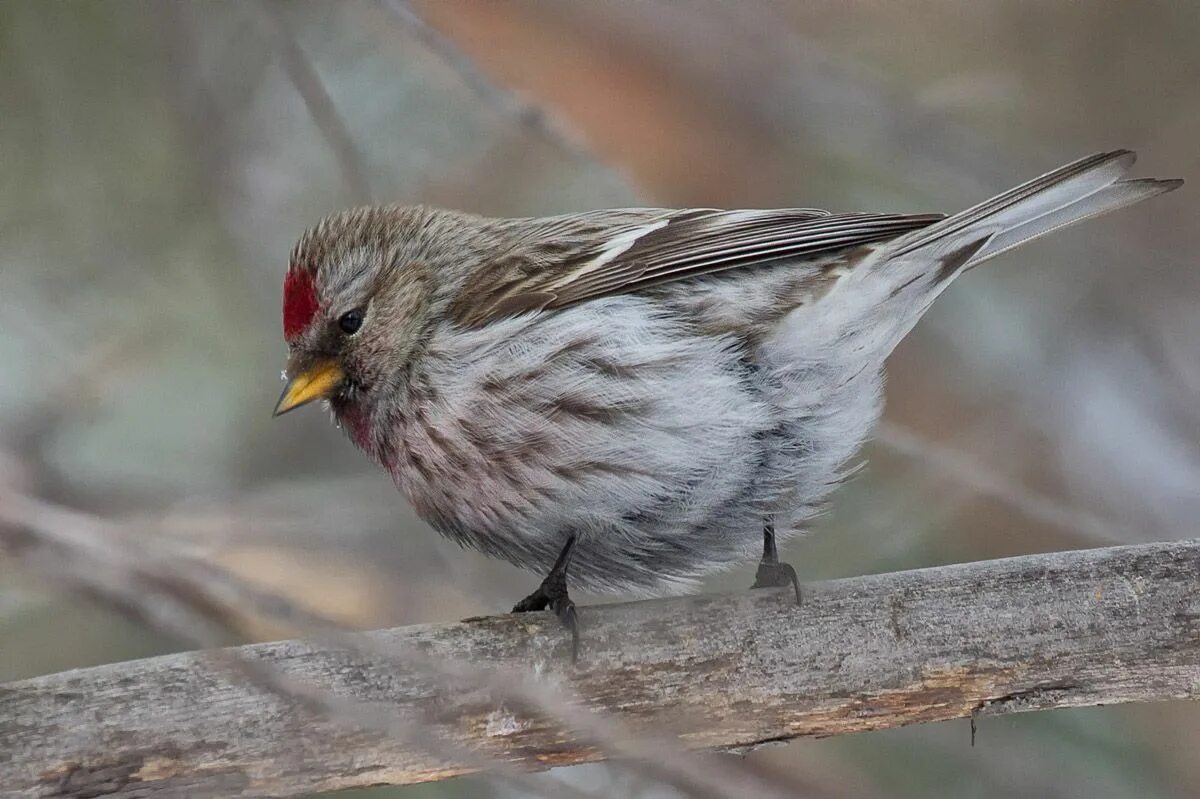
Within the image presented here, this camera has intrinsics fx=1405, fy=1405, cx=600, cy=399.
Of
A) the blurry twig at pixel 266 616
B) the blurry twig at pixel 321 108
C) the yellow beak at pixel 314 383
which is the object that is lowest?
the blurry twig at pixel 266 616

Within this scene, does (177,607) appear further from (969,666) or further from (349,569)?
(349,569)

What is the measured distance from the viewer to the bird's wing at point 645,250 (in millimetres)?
3543

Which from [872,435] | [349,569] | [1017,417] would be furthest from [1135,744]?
[349,569]

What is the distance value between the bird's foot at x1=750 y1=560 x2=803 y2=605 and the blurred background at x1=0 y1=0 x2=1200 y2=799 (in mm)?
1267

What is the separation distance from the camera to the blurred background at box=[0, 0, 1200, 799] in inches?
193

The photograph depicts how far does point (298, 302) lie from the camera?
386 centimetres

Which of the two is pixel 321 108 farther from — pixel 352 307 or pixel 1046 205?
pixel 1046 205

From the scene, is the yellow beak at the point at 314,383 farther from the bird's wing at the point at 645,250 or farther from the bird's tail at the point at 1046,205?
the bird's tail at the point at 1046,205

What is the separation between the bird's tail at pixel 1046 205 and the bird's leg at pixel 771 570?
847mm

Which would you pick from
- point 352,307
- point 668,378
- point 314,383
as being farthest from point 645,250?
point 314,383

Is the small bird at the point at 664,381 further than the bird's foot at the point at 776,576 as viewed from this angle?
Yes

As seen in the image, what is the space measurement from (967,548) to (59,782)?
3748mm

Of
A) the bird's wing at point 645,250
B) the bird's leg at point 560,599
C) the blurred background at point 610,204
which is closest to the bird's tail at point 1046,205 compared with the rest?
the bird's wing at point 645,250

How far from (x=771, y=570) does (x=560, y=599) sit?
0.54 m
